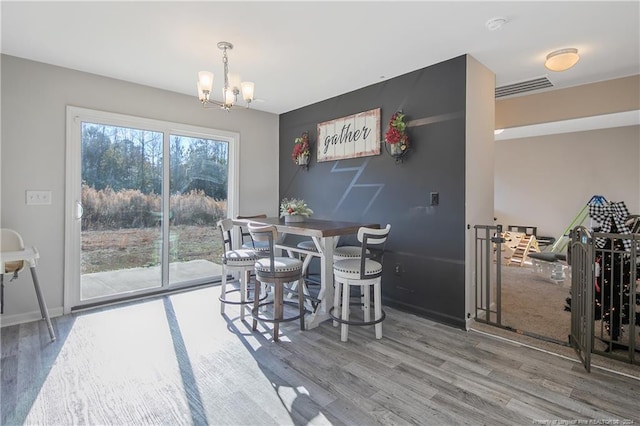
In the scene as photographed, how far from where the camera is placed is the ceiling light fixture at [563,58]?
2795 millimetres

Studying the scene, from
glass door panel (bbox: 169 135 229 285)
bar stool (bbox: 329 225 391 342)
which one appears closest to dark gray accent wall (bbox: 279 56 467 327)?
bar stool (bbox: 329 225 391 342)

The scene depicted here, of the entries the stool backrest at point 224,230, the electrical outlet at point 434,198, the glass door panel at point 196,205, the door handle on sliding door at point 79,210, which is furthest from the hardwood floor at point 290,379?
the glass door panel at point 196,205

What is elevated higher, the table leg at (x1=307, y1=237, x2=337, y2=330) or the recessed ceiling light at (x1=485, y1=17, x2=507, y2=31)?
the recessed ceiling light at (x1=485, y1=17, x2=507, y2=31)

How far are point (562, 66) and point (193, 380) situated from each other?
3.97 meters

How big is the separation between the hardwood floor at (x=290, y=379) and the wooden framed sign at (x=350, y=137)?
2.08 metres

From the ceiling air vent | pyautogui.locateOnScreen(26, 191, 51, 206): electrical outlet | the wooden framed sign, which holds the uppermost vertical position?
the ceiling air vent

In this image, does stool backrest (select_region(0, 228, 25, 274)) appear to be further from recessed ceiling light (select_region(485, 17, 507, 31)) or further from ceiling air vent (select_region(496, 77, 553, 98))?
ceiling air vent (select_region(496, 77, 553, 98))

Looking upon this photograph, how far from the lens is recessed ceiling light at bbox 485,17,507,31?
2350 mm

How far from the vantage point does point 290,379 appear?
83.8 inches

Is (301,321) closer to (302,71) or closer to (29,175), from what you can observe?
(302,71)

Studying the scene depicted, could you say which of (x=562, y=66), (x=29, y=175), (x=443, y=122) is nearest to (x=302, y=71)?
(x=443, y=122)

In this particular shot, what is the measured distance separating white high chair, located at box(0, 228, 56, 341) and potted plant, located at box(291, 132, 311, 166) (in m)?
3.05

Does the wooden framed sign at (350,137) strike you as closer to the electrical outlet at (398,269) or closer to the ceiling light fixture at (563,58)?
the electrical outlet at (398,269)

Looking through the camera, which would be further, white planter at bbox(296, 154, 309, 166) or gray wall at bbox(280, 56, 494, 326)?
white planter at bbox(296, 154, 309, 166)
